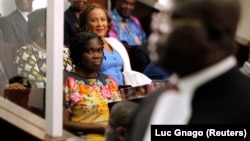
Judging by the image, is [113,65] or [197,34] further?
[113,65]

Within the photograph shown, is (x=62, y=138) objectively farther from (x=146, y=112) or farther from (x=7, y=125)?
(x=146, y=112)

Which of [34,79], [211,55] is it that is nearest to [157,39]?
[211,55]

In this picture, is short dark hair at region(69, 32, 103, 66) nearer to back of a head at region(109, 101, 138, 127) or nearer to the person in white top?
the person in white top

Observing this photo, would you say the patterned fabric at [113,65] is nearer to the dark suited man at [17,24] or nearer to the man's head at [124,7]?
the dark suited man at [17,24]

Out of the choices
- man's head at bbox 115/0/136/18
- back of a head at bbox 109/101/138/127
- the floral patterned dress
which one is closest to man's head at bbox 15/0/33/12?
man's head at bbox 115/0/136/18

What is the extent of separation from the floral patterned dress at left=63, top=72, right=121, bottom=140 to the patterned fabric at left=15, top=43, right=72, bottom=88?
1.08ft

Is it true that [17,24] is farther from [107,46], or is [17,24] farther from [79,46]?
[79,46]

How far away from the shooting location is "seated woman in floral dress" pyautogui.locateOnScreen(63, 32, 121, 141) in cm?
250

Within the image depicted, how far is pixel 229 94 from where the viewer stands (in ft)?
2.95

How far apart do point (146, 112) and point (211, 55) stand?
148mm

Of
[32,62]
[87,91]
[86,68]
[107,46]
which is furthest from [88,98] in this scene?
[107,46]

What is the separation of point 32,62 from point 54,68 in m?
0.98

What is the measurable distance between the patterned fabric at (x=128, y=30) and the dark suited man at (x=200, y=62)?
11.3ft

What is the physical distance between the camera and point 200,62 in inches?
34.5
